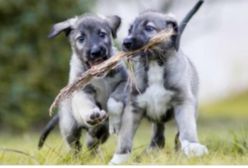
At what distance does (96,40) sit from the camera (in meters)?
7.11

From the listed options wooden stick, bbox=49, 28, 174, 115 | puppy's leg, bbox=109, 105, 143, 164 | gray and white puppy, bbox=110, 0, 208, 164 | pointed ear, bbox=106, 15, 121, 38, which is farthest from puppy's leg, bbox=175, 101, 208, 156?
pointed ear, bbox=106, 15, 121, 38

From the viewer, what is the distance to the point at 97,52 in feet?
22.8

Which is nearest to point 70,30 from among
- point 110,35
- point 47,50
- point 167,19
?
point 110,35

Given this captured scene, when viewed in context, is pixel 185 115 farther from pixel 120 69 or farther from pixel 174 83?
pixel 120 69

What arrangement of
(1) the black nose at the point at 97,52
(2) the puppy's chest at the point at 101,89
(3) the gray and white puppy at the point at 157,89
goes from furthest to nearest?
(2) the puppy's chest at the point at 101,89 → (1) the black nose at the point at 97,52 → (3) the gray and white puppy at the point at 157,89

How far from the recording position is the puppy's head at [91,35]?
699 centimetres

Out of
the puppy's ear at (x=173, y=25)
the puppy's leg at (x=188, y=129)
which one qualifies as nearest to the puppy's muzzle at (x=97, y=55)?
the puppy's ear at (x=173, y=25)

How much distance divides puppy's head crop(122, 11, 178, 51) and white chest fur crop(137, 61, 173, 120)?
272mm

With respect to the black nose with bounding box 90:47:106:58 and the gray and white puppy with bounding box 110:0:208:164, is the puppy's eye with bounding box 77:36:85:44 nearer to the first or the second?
the black nose with bounding box 90:47:106:58

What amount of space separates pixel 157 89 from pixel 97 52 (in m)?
0.66

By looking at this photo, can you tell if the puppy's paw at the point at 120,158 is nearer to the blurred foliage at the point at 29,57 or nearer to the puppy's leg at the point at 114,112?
the puppy's leg at the point at 114,112

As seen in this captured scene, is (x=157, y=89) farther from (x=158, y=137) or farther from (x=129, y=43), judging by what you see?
(x=158, y=137)

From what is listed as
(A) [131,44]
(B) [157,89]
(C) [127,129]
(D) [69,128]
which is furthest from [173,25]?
(D) [69,128]

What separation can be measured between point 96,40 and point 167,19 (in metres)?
0.67
